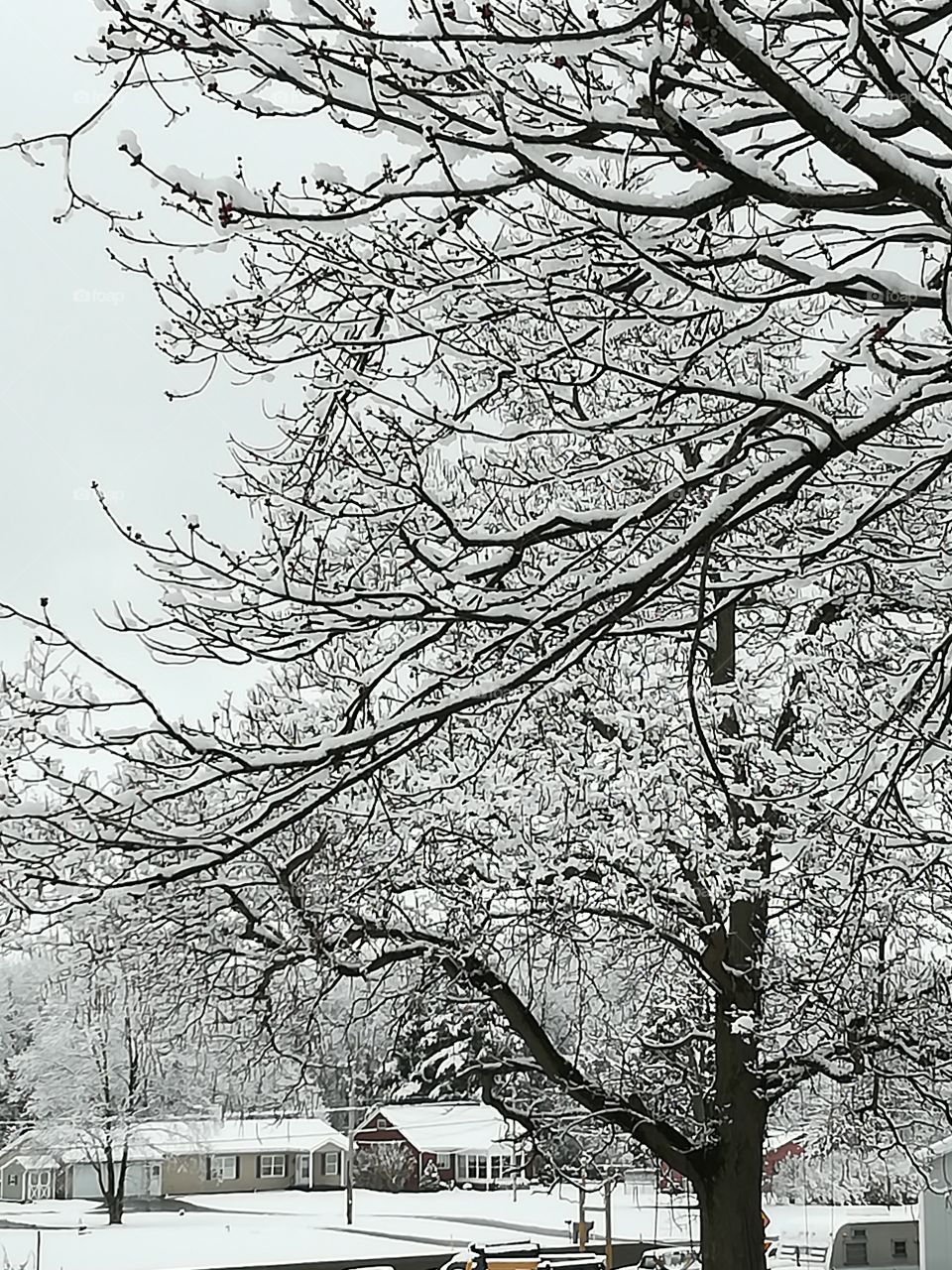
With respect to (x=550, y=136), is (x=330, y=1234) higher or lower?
lower

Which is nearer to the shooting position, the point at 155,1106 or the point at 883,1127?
the point at 883,1127

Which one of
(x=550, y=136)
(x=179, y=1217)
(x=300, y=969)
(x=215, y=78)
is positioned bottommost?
(x=179, y=1217)

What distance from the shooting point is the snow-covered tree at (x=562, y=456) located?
3.49 meters

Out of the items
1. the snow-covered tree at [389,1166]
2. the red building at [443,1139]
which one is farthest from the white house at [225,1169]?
the red building at [443,1139]

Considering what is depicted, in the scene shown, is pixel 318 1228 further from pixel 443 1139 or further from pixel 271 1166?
pixel 271 1166

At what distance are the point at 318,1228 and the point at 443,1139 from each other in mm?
13744

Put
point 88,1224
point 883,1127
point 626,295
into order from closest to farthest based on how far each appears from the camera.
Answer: point 626,295
point 883,1127
point 88,1224

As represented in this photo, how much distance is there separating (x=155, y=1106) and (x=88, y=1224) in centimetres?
479

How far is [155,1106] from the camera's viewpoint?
55094mm

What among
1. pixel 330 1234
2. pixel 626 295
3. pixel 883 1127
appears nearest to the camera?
pixel 626 295

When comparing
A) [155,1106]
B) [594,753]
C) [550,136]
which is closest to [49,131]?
[550,136]

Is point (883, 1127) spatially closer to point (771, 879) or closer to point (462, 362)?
point (771, 879)

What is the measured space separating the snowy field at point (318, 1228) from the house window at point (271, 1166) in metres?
6.71

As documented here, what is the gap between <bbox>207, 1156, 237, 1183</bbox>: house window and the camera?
238ft
